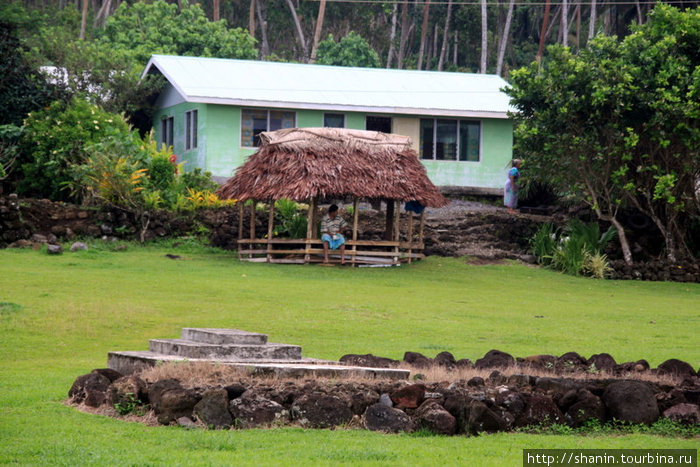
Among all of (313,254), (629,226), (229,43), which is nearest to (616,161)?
(629,226)

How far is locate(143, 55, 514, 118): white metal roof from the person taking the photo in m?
32.6

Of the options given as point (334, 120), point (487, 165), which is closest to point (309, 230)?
point (334, 120)

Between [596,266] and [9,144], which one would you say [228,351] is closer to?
[596,266]

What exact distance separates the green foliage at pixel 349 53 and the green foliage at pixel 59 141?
25978 mm

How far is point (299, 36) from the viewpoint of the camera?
59.5 m

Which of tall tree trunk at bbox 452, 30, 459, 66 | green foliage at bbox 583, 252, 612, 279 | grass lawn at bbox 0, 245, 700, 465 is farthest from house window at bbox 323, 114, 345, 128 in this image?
tall tree trunk at bbox 452, 30, 459, 66

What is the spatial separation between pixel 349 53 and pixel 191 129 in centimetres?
2167

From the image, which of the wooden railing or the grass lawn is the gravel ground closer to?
the wooden railing

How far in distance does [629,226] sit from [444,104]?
8071 mm

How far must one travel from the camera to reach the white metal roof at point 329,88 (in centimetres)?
3256

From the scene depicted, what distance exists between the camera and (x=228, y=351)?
10.3 meters

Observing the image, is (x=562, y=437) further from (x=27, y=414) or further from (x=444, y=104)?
(x=444, y=104)

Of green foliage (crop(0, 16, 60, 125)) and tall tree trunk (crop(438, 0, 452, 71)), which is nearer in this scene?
green foliage (crop(0, 16, 60, 125))

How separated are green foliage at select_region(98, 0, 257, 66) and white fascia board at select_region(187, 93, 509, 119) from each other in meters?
13.2
